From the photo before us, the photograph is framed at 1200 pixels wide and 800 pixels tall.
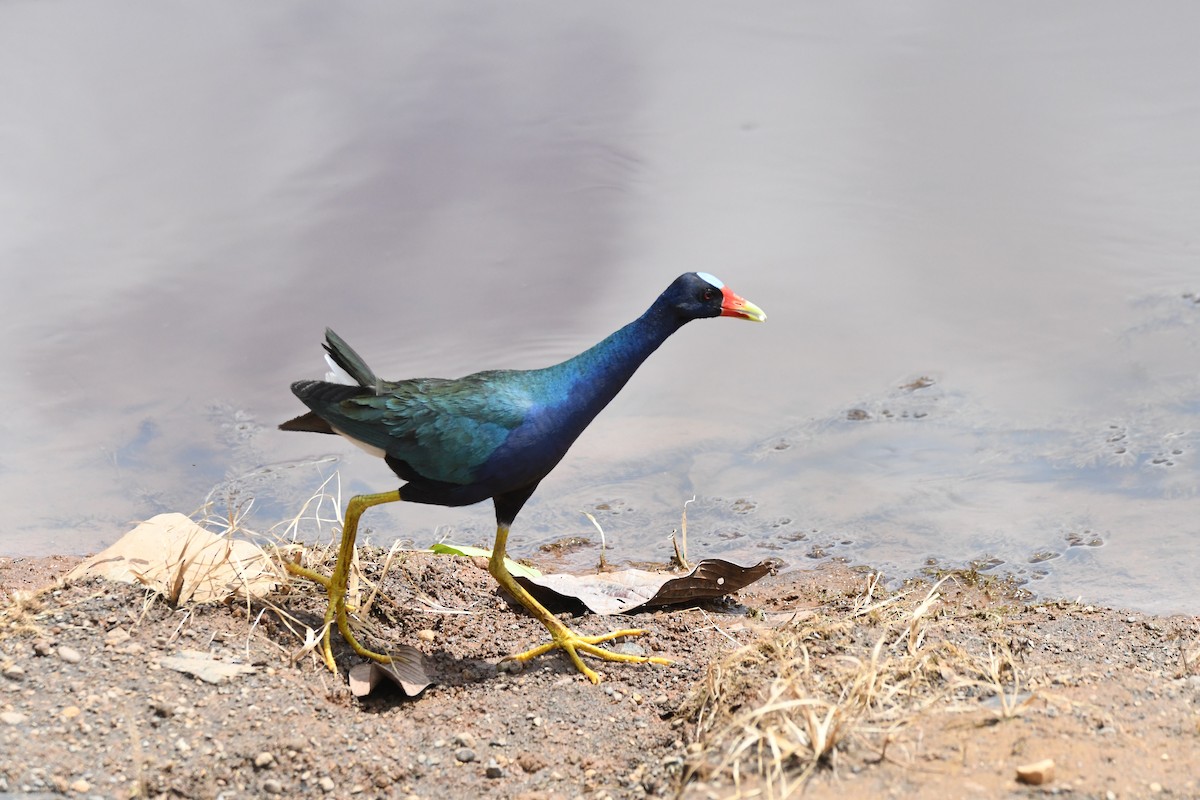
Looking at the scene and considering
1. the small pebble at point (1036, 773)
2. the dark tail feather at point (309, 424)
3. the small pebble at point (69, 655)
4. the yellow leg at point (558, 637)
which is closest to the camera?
the small pebble at point (1036, 773)

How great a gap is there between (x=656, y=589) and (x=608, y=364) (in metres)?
1.00

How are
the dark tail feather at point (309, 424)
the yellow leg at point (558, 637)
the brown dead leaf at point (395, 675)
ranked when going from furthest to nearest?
the dark tail feather at point (309, 424) → the yellow leg at point (558, 637) → the brown dead leaf at point (395, 675)

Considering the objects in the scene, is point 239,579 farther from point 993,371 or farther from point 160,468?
point 993,371

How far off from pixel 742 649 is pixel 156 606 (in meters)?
1.91

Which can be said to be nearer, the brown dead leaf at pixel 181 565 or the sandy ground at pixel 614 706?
the sandy ground at pixel 614 706

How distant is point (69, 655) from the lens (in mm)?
3656

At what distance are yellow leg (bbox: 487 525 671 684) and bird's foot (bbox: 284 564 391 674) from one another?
504 mm

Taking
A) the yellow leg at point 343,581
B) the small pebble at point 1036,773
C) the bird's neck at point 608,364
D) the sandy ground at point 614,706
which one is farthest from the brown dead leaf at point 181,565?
the small pebble at point 1036,773

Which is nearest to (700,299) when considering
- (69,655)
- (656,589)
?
(656,589)

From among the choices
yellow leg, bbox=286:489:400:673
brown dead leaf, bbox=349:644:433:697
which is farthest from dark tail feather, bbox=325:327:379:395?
brown dead leaf, bbox=349:644:433:697

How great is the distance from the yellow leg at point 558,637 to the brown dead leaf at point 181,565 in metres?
0.81

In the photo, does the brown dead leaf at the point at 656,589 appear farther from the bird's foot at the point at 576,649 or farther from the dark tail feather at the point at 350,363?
the dark tail feather at the point at 350,363

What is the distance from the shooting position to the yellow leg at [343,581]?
408 centimetres

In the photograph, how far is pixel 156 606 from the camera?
13.1ft
